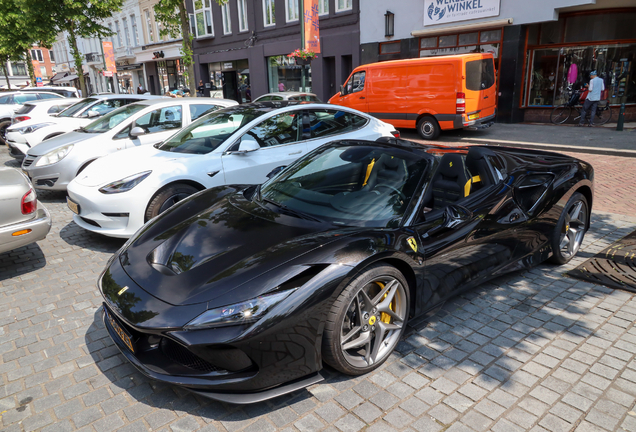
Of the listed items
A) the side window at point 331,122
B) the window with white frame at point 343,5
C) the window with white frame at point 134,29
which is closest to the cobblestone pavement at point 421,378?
Answer: the side window at point 331,122

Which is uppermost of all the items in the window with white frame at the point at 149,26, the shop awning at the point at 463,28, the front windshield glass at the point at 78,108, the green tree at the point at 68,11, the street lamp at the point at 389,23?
the window with white frame at the point at 149,26

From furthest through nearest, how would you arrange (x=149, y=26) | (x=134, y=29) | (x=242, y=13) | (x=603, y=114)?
(x=134, y=29), (x=149, y=26), (x=242, y=13), (x=603, y=114)

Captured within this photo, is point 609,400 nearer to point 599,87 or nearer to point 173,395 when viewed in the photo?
point 173,395

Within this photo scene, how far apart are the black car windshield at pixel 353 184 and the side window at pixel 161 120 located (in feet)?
15.1

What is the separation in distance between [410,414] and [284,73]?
78.6ft

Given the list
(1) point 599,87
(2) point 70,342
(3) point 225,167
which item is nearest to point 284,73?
(1) point 599,87

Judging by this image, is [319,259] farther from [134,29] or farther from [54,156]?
[134,29]

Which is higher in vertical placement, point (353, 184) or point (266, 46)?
point (266, 46)

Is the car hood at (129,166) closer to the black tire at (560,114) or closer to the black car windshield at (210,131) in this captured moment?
the black car windshield at (210,131)

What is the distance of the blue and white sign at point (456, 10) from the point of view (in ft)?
52.0

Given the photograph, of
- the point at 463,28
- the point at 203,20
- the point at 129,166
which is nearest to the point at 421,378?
the point at 129,166

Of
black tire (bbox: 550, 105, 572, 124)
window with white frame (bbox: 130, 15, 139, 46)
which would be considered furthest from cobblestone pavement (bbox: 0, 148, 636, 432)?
window with white frame (bbox: 130, 15, 139, 46)

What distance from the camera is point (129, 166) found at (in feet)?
16.9

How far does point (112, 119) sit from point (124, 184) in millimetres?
3854
